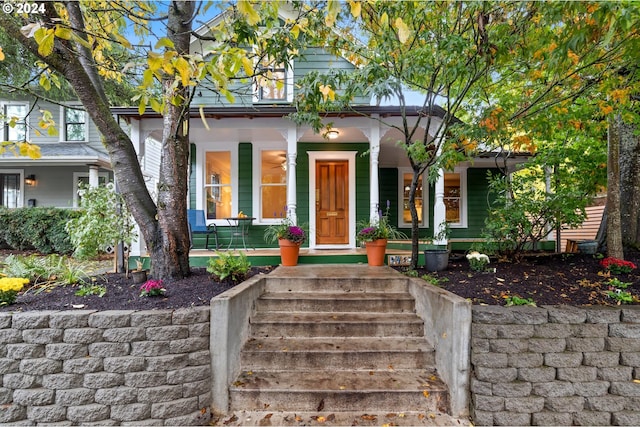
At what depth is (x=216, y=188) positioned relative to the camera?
662 centimetres

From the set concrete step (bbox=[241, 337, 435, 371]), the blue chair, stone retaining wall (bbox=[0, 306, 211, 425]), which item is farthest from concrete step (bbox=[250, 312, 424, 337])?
the blue chair

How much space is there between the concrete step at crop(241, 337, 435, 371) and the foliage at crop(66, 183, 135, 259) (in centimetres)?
223

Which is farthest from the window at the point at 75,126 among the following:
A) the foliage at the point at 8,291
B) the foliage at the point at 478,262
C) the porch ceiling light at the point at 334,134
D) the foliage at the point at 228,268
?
the foliage at the point at 478,262

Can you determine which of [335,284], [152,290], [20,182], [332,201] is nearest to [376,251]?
[335,284]

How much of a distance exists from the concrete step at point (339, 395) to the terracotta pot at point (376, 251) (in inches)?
86.4

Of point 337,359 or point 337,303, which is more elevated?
point 337,303

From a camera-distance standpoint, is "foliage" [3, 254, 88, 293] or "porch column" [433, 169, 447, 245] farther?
"porch column" [433, 169, 447, 245]

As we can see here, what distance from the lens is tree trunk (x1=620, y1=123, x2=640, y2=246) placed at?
14.6 ft

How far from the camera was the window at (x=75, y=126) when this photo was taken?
10547mm

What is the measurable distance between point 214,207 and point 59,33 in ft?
16.7

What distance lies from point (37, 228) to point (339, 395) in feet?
32.5

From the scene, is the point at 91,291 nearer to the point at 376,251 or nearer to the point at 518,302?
the point at 376,251

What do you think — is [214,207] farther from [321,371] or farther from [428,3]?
[428,3]

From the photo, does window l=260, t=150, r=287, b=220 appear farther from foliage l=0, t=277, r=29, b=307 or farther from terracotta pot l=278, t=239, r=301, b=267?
foliage l=0, t=277, r=29, b=307
